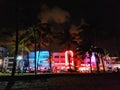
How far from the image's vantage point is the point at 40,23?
3455 inches

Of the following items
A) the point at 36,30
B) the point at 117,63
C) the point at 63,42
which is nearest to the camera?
the point at 36,30

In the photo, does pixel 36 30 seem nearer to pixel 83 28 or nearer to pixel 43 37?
pixel 43 37

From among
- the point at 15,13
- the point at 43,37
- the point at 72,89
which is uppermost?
the point at 43,37

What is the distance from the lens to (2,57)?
5945 inches

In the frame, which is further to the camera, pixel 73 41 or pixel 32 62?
pixel 32 62

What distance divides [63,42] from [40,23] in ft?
100

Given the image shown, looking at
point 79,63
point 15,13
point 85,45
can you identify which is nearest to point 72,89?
point 15,13

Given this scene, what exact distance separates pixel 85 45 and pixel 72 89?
3180 inches

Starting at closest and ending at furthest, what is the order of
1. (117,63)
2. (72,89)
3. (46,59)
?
(72,89) → (46,59) → (117,63)

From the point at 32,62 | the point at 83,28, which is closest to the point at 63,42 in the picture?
the point at 83,28

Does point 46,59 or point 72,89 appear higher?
point 46,59

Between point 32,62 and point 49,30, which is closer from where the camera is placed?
point 49,30

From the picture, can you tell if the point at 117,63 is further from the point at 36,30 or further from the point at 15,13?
the point at 15,13

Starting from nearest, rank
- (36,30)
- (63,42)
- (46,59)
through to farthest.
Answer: (36,30) < (63,42) < (46,59)
